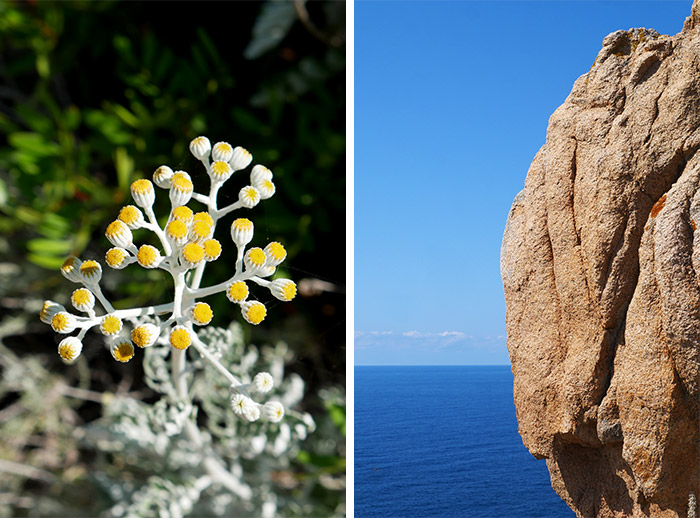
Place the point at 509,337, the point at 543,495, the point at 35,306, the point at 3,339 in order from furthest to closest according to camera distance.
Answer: the point at 543,495 → the point at 509,337 → the point at 3,339 → the point at 35,306

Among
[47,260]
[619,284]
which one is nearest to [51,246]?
[47,260]

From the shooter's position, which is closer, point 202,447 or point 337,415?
point 202,447

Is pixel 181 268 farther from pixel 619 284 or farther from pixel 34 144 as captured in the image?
pixel 619 284

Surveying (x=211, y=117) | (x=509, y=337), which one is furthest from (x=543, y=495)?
(x=211, y=117)

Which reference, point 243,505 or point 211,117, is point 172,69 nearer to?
point 211,117

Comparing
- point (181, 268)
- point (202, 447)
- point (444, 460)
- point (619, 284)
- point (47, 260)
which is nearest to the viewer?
point (181, 268)

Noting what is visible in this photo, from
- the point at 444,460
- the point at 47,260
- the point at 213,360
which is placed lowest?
the point at 444,460
